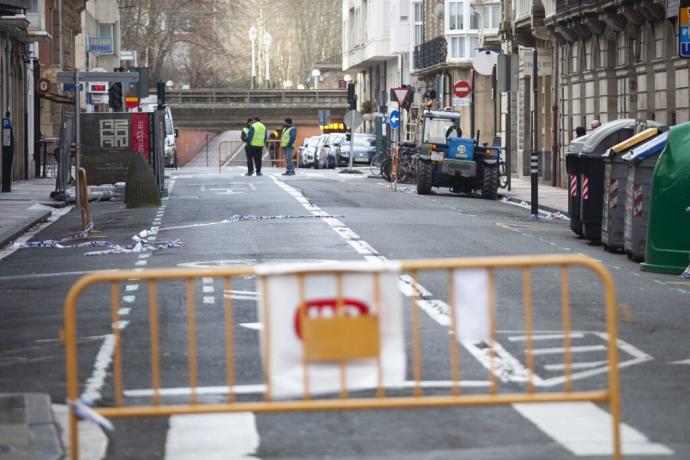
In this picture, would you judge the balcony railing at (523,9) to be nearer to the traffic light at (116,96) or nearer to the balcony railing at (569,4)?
the balcony railing at (569,4)

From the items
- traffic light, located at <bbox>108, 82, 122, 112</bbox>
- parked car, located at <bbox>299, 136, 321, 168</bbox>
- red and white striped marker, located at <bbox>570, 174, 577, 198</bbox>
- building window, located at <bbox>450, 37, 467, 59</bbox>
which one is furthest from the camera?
parked car, located at <bbox>299, 136, 321, 168</bbox>

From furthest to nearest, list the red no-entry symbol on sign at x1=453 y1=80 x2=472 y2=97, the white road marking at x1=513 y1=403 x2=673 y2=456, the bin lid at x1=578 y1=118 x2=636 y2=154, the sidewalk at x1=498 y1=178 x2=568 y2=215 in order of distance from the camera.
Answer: the red no-entry symbol on sign at x1=453 y1=80 x2=472 y2=97, the sidewalk at x1=498 y1=178 x2=568 y2=215, the bin lid at x1=578 y1=118 x2=636 y2=154, the white road marking at x1=513 y1=403 x2=673 y2=456

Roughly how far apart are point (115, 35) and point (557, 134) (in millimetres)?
49288

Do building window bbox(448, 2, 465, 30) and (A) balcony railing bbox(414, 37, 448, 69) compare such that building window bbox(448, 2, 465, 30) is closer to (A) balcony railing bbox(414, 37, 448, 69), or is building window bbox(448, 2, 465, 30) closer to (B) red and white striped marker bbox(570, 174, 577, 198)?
(A) balcony railing bbox(414, 37, 448, 69)

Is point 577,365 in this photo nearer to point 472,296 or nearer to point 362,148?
point 472,296

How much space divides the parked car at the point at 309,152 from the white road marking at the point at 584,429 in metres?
69.1

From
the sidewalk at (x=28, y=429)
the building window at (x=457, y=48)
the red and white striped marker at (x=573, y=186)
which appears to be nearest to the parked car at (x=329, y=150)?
the building window at (x=457, y=48)

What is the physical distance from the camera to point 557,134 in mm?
51062

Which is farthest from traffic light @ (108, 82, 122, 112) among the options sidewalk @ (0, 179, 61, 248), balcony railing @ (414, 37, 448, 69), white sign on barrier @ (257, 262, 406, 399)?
white sign on barrier @ (257, 262, 406, 399)

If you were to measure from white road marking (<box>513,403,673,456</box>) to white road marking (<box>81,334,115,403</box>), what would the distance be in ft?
7.33

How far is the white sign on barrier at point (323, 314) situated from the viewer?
291 inches

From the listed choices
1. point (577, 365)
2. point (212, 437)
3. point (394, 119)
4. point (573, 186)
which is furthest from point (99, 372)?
point (394, 119)

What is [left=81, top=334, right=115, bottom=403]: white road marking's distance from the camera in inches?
394

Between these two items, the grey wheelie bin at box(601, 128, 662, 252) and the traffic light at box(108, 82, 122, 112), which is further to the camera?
the traffic light at box(108, 82, 122, 112)
